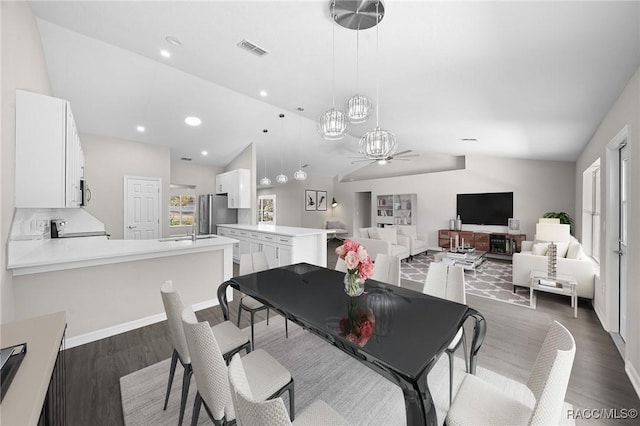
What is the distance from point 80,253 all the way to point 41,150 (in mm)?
980

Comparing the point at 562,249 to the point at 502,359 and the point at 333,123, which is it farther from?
the point at 333,123

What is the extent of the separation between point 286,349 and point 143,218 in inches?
194

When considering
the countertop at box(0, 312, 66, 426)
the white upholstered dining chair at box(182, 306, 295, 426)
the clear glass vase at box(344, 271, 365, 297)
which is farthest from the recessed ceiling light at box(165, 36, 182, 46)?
the clear glass vase at box(344, 271, 365, 297)

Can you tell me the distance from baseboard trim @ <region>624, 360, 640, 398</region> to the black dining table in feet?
4.36

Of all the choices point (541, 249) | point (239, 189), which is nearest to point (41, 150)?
point (239, 189)

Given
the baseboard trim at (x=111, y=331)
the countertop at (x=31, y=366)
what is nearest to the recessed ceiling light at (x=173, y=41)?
the countertop at (x=31, y=366)

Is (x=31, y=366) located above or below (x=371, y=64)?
below

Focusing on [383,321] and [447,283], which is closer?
[383,321]

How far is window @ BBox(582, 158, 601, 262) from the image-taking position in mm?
4037

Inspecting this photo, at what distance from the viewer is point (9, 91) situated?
192cm

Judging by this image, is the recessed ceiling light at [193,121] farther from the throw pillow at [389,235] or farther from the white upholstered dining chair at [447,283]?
the white upholstered dining chair at [447,283]

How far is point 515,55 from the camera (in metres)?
2.01

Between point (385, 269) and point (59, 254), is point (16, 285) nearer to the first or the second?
point (59, 254)

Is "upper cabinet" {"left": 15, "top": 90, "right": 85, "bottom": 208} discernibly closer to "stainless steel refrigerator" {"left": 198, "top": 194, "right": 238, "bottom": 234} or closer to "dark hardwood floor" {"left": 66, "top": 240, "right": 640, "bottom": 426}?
"dark hardwood floor" {"left": 66, "top": 240, "right": 640, "bottom": 426}
